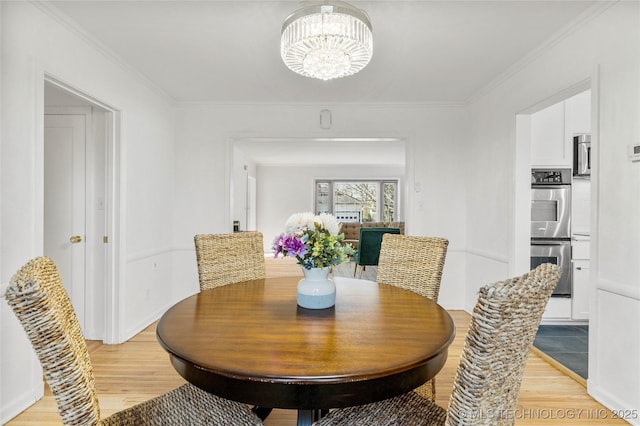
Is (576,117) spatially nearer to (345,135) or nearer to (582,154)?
(582,154)

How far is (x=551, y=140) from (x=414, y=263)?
2.37 meters

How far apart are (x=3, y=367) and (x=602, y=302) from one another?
3415 mm

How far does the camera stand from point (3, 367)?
1.90 m

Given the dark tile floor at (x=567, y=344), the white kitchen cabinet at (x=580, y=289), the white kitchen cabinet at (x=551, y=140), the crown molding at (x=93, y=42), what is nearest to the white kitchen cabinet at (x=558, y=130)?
the white kitchen cabinet at (x=551, y=140)

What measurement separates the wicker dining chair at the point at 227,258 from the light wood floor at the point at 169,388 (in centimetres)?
79

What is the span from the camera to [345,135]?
13.1ft

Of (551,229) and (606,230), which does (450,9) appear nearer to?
(606,230)

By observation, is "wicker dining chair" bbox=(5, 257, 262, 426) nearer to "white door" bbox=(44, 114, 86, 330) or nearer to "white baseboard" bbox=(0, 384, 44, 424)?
"white baseboard" bbox=(0, 384, 44, 424)

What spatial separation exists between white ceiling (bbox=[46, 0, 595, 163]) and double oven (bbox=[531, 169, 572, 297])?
1.13m

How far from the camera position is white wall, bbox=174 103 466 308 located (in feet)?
13.1

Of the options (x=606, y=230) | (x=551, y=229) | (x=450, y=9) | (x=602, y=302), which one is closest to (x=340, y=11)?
(x=450, y=9)

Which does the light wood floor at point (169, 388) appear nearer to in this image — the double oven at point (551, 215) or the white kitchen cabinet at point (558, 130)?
the double oven at point (551, 215)

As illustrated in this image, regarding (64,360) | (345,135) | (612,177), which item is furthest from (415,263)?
(345,135)

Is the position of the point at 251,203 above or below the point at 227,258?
above
